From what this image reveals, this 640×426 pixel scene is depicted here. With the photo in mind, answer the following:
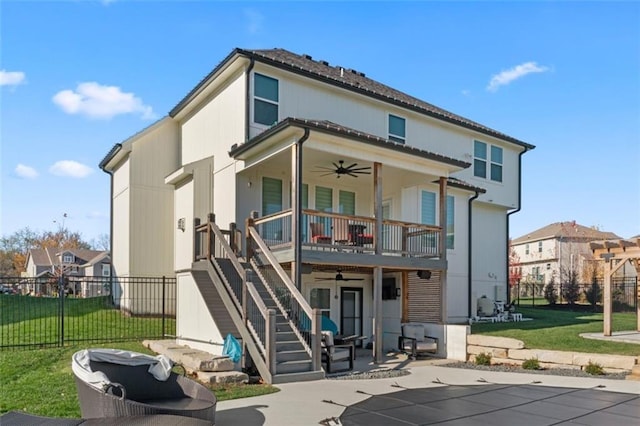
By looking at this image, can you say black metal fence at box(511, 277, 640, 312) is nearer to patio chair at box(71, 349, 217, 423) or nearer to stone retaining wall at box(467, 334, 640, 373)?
stone retaining wall at box(467, 334, 640, 373)

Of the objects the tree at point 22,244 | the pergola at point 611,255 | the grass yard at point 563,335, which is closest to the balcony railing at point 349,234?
the grass yard at point 563,335

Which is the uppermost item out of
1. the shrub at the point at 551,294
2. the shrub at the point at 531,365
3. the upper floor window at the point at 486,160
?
the upper floor window at the point at 486,160

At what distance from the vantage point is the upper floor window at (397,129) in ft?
53.8

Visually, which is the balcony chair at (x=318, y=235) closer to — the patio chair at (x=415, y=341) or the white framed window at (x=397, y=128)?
the patio chair at (x=415, y=341)

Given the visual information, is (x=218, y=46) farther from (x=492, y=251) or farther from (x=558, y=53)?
(x=492, y=251)

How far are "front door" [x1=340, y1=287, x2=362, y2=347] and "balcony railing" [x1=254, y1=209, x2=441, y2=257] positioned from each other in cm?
183

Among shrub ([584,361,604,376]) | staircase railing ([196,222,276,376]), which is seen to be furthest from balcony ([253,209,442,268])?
shrub ([584,361,604,376])

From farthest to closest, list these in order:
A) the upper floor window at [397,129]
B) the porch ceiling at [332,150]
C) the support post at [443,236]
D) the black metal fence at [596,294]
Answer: the black metal fence at [596,294] < the upper floor window at [397,129] < the support post at [443,236] < the porch ceiling at [332,150]

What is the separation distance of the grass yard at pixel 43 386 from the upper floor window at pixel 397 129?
10.5 meters

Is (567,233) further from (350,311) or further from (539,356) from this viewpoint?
(539,356)

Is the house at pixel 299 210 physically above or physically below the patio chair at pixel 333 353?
above

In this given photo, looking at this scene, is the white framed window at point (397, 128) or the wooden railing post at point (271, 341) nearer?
the wooden railing post at point (271, 341)

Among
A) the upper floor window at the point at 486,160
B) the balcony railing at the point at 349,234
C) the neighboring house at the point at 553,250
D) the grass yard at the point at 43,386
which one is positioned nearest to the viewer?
the grass yard at the point at 43,386

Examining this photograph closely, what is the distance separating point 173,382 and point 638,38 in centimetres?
1101
